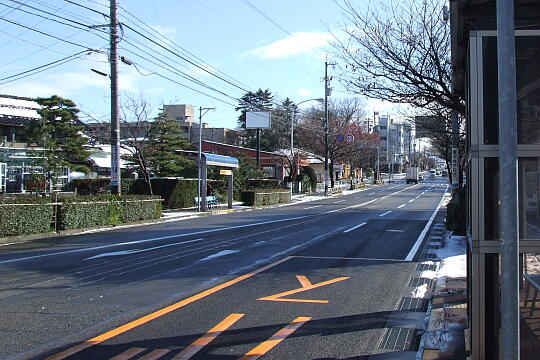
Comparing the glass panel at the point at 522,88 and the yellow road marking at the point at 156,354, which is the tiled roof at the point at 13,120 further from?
the glass panel at the point at 522,88

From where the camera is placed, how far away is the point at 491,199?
4285 millimetres

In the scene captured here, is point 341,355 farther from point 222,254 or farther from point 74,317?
point 222,254

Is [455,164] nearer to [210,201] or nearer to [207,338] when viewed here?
[207,338]

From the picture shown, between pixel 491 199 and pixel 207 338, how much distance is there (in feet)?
11.6

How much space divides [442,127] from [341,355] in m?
15.2

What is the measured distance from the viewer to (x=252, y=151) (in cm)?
6681

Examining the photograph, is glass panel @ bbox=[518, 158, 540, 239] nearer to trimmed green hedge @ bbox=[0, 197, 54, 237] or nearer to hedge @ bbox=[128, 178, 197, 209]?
trimmed green hedge @ bbox=[0, 197, 54, 237]

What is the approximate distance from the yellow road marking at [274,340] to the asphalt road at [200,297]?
0.5 inches

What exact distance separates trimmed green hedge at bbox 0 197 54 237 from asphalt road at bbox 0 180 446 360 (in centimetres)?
165

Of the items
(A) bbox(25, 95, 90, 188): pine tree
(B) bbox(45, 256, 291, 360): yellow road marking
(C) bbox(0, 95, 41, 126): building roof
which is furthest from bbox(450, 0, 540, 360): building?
(C) bbox(0, 95, 41, 126): building roof

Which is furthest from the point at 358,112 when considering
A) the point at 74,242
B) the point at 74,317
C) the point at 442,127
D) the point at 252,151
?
the point at 74,317

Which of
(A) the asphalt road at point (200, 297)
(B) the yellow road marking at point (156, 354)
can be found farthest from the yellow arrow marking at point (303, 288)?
(B) the yellow road marking at point (156, 354)

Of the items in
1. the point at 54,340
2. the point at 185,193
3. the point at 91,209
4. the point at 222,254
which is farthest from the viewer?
the point at 185,193

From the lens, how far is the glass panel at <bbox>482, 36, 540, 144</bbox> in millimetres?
4027
